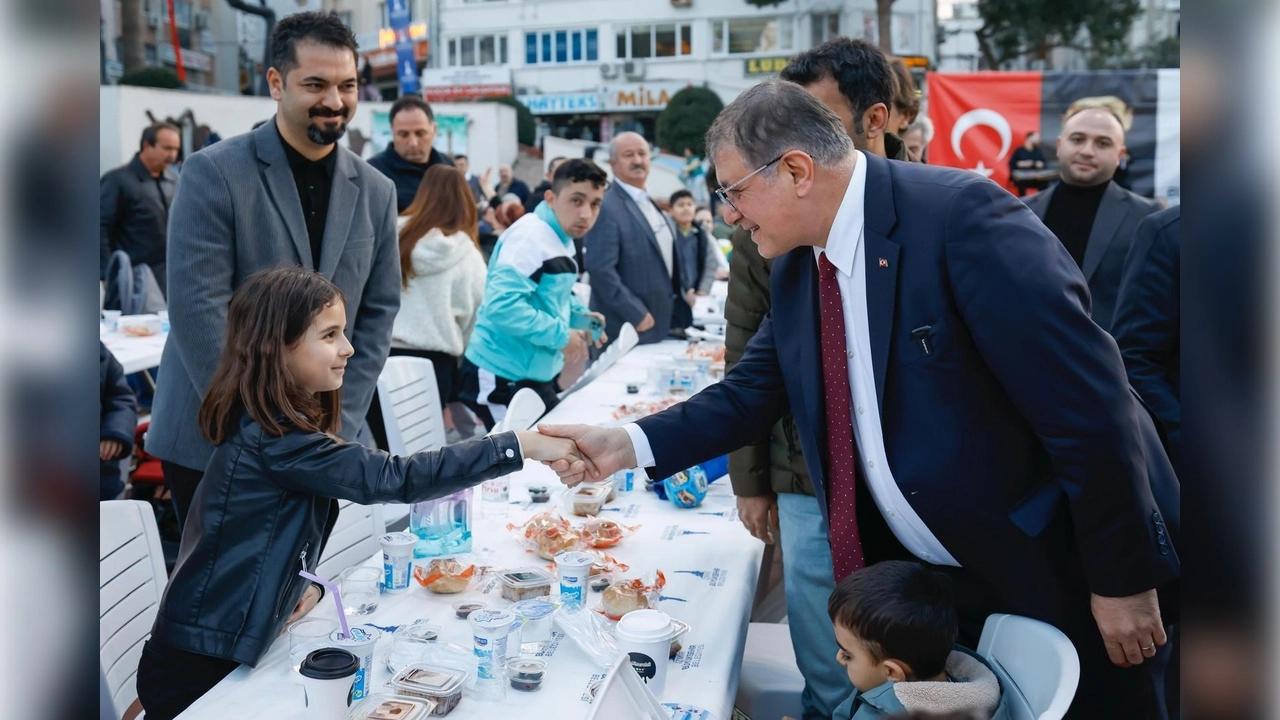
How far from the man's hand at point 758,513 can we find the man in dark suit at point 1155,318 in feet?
3.80

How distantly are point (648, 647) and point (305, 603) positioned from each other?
33.0 inches

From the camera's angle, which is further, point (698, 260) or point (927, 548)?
point (698, 260)

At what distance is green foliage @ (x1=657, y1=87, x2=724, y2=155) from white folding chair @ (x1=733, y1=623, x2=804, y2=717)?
29021mm

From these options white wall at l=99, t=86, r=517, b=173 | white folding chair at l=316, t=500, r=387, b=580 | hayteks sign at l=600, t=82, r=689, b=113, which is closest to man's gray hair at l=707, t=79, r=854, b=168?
white folding chair at l=316, t=500, r=387, b=580

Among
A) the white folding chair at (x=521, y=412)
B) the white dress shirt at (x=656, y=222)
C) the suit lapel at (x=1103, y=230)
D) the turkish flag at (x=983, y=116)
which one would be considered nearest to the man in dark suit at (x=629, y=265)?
the white dress shirt at (x=656, y=222)

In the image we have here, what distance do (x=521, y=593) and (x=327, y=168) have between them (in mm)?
1481

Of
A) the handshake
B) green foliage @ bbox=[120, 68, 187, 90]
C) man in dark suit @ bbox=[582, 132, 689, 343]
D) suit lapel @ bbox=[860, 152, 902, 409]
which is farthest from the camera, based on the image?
green foliage @ bbox=[120, 68, 187, 90]

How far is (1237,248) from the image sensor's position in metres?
0.63

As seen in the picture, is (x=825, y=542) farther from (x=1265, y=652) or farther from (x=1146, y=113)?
(x=1146, y=113)

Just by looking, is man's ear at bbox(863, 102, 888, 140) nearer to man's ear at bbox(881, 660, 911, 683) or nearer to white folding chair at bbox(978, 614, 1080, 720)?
white folding chair at bbox(978, 614, 1080, 720)

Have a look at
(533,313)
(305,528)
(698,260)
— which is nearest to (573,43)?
(698,260)

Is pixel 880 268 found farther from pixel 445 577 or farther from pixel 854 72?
pixel 445 577

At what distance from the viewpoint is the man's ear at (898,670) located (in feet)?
5.94

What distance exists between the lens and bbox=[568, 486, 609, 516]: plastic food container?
287 centimetres
